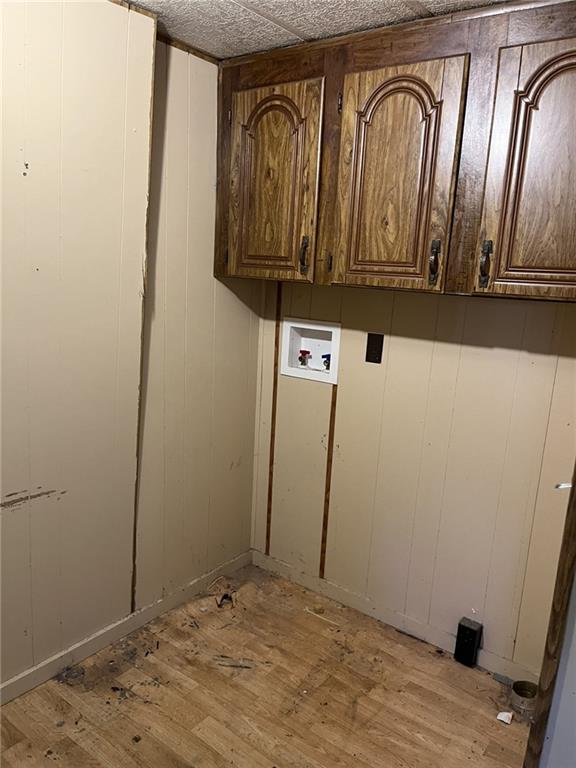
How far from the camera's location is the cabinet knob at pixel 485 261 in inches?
68.5

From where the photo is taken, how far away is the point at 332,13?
70.7 inches

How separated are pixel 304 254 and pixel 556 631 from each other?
4.69 feet

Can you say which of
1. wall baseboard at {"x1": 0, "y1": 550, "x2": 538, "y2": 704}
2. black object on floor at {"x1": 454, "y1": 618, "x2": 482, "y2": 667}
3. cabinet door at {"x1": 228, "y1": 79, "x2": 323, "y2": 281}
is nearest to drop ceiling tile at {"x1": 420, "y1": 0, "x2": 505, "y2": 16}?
cabinet door at {"x1": 228, "y1": 79, "x2": 323, "y2": 281}

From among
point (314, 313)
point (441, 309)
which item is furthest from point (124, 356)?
point (441, 309)

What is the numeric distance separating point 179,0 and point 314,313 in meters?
1.24

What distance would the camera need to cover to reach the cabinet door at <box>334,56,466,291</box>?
1.78 m

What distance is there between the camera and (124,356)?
6.74 feet

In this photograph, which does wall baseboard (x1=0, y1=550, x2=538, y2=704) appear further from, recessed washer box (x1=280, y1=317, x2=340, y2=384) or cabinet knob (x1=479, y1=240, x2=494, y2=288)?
cabinet knob (x1=479, y1=240, x2=494, y2=288)

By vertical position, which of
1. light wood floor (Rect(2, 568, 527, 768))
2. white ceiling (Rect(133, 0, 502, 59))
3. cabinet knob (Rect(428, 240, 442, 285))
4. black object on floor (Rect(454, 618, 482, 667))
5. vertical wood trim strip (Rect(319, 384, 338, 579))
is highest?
white ceiling (Rect(133, 0, 502, 59))

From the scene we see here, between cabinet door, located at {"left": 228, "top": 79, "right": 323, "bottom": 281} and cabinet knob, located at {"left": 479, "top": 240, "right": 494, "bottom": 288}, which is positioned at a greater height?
cabinet door, located at {"left": 228, "top": 79, "right": 323, "bottom": 281}

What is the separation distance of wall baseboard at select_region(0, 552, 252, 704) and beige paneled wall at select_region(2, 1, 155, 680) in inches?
1.3

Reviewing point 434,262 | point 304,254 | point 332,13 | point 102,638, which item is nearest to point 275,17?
point 332,13

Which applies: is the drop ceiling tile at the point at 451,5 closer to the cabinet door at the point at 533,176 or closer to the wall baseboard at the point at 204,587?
the cabinet door at the point at 533,176

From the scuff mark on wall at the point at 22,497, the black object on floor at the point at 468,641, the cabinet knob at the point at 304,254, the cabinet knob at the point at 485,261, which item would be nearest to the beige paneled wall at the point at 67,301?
the scuff mark on wall at the point at 22,497
